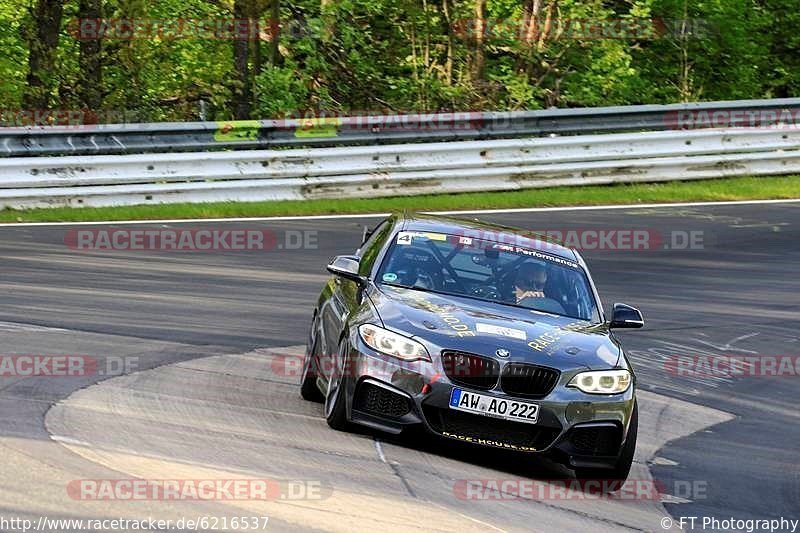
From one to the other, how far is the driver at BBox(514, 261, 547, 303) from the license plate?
138 cm

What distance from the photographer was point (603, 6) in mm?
25594

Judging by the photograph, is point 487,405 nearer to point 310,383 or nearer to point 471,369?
point 471,369

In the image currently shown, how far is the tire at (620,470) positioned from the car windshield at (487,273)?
1.11 meters

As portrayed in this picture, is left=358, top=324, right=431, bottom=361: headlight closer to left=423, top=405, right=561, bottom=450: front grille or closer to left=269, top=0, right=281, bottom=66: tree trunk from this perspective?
left=423, top=405, right=561, bottom=450: front grille

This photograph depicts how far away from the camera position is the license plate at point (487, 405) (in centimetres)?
793

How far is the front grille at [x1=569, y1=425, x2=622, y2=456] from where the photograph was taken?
812 centimetres

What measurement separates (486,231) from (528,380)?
1.98 m

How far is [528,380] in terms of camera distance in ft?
26.4

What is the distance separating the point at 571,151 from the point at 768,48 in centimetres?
1011

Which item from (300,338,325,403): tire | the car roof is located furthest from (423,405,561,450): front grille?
the car roof

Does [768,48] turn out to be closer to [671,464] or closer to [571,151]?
[571,151]

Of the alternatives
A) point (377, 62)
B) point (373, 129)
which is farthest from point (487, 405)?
point (377, 62)

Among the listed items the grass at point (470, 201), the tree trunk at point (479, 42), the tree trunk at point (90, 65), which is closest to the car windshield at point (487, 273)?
the grass at point (470, 201)

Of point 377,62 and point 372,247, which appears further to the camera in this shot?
point 377,62
